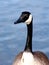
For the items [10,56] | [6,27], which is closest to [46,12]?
[6,27]

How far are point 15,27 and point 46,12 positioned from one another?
81 centimetres

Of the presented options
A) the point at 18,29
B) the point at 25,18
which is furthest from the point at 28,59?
the point at 18,29

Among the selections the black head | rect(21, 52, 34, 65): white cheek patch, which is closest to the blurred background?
rect(21, 52, 34, 65): white cheek patch

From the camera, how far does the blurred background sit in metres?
4.09

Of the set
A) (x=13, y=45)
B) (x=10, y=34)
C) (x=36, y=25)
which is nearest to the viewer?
(x=13, y=45)

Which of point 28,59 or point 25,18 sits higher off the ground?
point 25,18

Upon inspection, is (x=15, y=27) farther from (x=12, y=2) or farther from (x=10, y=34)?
(x=12, y=2)

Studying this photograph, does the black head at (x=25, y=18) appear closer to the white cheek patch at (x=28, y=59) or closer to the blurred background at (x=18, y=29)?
the white cheek patch at (x=28, y=59)

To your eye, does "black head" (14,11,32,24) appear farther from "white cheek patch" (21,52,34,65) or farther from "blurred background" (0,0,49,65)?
"blurred background" (0,0,49,65)

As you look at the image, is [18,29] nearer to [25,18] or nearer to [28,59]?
[28,59]

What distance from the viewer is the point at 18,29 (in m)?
4.66

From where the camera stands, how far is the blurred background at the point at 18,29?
409 cm

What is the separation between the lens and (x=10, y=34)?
4488mm

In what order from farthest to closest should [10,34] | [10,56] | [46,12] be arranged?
[46,12], [10,34], [10,56]
